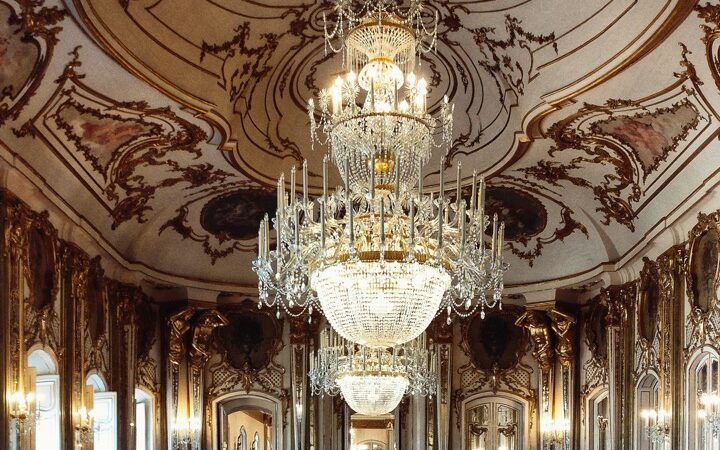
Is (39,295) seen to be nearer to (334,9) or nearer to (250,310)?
(334,9)

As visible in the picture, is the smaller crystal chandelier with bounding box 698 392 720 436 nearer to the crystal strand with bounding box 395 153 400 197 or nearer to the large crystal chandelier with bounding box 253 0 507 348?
the large crystal chandelier with bounding box 253 0 507 348

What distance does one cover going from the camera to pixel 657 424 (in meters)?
14.8

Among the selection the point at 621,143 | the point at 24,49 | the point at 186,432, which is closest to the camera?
the point at 24,49

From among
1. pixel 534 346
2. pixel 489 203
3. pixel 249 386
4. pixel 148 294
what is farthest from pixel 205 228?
pixel 534 346

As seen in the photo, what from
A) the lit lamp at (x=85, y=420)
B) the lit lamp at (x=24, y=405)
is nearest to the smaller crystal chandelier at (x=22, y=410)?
the lit lamp at (x=24, y=405)

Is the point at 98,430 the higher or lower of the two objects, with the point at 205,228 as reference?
lower

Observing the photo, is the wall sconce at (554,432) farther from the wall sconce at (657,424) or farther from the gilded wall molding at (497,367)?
the wall sconce at (657,424)

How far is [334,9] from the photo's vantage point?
1219 cm

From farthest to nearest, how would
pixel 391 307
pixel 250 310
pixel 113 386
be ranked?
pixel 250 310 < pixel 113 386 < pixel 391 307

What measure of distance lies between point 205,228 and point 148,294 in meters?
1.83

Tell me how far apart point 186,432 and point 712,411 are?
33.2ft

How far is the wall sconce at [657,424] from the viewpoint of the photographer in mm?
14312

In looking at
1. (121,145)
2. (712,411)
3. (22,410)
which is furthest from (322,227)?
(712,411)

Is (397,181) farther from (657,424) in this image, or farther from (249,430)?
(249,430)
